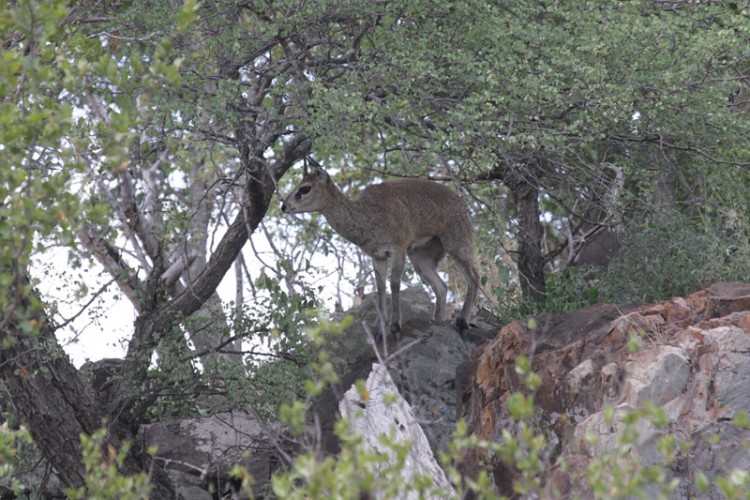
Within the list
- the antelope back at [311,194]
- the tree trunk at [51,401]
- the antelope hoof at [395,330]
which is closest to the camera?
the tree trunk at [51,401]

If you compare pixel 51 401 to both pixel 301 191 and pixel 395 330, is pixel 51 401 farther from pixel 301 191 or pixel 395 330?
pixel 301 191

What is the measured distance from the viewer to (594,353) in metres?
8.55

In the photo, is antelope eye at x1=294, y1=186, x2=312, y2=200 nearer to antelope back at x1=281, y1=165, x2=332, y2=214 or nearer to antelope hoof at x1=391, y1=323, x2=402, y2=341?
antelope back at x1=281, y1=165, x2=332, y2=214

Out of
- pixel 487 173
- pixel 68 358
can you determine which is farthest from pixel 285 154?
pixel 68 358

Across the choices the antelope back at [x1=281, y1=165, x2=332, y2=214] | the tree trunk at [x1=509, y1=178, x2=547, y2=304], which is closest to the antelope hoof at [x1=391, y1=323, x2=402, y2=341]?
the tree trunk at [x1=509, y1=178, x2=547, y2=304]

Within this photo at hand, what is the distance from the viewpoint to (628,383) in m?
7.67

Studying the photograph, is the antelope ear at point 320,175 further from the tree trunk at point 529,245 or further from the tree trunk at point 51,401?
the tree trunk at point 51,401

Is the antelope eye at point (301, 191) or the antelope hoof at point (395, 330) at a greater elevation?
the antelope eye at point (301, 191)

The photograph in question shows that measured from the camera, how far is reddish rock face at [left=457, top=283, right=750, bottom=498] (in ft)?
23.6

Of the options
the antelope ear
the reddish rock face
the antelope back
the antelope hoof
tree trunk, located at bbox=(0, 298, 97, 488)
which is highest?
the antelope ear

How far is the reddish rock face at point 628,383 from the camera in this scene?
7.18 metres

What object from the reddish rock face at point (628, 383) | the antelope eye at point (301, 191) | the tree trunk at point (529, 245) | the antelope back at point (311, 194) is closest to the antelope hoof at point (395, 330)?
the reddish rock face at point (628, 383)

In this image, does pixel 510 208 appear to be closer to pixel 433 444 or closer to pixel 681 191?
pixel 681 191

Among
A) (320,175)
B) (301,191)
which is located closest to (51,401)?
(301,191)
